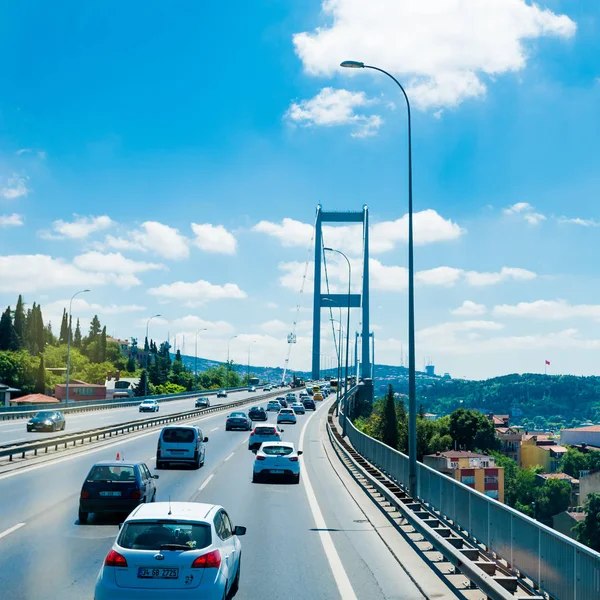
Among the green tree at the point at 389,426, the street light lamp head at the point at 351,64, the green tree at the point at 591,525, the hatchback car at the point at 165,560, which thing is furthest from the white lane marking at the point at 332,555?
the green tree at the point at 389,426

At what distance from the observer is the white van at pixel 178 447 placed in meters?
28.0

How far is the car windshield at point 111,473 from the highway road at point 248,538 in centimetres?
89

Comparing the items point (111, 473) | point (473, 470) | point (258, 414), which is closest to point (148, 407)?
point (258, 414)

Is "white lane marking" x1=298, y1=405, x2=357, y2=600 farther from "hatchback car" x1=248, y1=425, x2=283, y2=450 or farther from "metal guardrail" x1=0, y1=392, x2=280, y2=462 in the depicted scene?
"hatchback car" x1=248, y1=425, x2=283, y2=450

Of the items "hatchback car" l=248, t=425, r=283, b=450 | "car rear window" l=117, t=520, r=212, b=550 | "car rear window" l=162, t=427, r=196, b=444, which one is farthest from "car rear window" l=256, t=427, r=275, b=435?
A: "car rear window" l=117, t=520, r=212, b=550

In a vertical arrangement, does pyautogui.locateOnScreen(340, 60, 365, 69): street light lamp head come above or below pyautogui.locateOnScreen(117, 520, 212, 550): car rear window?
above

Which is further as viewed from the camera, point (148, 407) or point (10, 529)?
point (148, 407)

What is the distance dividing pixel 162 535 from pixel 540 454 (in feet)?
601

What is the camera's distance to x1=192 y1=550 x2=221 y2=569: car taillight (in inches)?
331

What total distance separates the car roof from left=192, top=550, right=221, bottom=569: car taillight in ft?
1.42

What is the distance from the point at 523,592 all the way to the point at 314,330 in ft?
392

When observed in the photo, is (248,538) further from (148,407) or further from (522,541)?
(148,407)

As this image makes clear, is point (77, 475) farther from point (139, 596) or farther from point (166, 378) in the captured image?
point (166, 378)

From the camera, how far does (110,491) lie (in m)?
15.6
